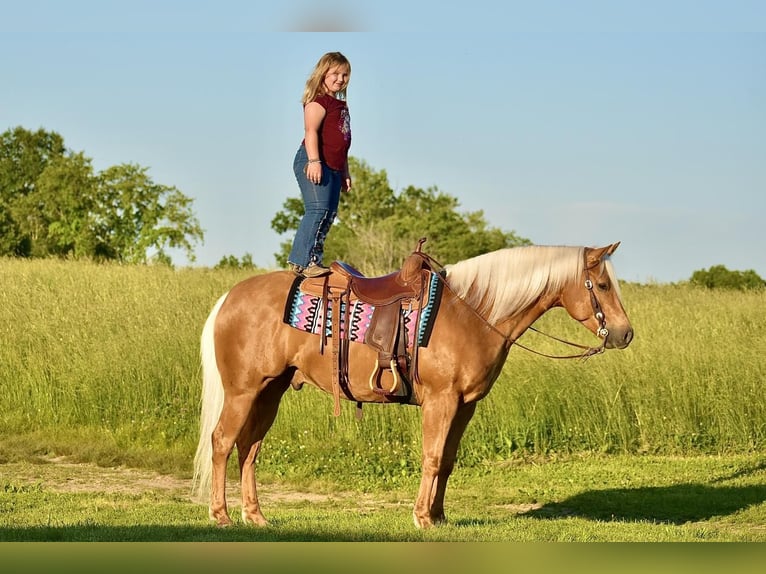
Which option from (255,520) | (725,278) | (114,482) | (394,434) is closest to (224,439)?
(255,520)

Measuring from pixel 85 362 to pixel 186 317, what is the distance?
2021mm

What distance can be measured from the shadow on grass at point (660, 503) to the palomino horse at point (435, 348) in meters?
2.76

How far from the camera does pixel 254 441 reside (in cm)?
738

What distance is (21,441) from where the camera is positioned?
1209 centimetres

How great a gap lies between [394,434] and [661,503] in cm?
329

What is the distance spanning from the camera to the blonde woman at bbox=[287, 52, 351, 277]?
22.7ft

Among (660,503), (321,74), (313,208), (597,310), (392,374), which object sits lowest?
(660,503)

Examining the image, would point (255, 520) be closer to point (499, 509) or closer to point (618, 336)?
point (618, 336)

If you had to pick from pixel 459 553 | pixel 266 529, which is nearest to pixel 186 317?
pixel 266 529

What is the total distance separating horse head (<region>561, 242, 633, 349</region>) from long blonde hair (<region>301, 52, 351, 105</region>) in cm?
204

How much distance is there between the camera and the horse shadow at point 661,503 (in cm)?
930

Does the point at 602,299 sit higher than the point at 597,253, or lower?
lower

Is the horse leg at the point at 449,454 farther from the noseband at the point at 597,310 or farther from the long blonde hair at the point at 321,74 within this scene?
the long blonde hair at the point at 321,74

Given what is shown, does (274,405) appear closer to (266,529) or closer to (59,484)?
(266,529)
